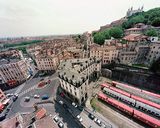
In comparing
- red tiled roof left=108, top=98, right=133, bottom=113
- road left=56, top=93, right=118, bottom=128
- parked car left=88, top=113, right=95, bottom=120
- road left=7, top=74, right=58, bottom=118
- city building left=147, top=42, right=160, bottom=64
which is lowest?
road left=7, top=74, right=58, bottom=118

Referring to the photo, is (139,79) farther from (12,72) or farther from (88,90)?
(12,72)

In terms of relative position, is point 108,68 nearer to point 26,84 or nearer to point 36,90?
point 36,90

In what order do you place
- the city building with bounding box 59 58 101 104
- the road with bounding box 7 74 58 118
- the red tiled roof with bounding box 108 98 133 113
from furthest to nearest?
the road with bounding box 7 74 58 118
the city building with bounding box 59 58 101 104
the red tiled roof with bounding box 108 98 133 113

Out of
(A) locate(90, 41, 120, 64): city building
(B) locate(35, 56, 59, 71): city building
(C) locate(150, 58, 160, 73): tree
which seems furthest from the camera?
(B) locate(35, 56, 59, 71): city building

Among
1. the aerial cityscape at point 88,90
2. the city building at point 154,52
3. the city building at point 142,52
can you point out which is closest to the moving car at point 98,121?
the aerial cityscape at point 88,90

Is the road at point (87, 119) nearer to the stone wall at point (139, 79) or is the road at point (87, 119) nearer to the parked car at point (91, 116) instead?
the parked car at point (91, 116)

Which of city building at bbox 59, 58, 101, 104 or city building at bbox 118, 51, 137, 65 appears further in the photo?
city building at bbox 118, 51, 137, 65

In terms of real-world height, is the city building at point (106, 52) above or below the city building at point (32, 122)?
above

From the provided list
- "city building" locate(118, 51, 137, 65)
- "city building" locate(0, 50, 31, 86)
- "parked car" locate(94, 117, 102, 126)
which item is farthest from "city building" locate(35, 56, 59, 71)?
"parked car" locate(94, 117, 102, 126)

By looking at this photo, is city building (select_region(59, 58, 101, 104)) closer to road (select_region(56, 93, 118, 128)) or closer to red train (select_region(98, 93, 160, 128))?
road (select_region(56, 93, 118, 128))
